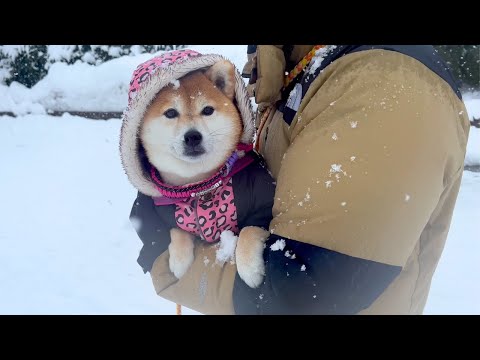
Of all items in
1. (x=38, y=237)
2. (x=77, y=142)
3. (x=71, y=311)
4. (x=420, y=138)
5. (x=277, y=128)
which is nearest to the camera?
(x=420, y=138)

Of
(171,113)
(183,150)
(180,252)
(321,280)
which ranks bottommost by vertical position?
(180,252)

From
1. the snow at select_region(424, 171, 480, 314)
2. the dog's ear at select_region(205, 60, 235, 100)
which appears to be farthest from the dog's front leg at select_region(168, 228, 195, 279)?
the snow at select_region(424, 171, 480, 314)

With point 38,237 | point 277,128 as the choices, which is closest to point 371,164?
point 277,128

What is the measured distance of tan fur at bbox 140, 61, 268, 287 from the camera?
4.87 ft

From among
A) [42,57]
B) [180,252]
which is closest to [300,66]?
[180,252]

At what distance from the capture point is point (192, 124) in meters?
1.50

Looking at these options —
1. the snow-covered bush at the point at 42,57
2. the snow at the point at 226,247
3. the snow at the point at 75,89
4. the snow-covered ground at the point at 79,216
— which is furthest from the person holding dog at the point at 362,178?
the snow-covered bush at the point at 42,57

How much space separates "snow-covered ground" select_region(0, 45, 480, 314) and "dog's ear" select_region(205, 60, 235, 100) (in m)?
1.60

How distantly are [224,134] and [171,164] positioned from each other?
0.21 meters

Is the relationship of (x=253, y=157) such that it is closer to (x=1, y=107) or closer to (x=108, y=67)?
(x=108, y=67)

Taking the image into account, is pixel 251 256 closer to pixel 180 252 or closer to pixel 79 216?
pixel 180 252

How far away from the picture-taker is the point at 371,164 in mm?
897

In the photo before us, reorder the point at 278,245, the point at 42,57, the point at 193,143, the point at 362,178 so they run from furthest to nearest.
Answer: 1. the point at 42,57
2. the point at 193,143
3. the point at 278,245
4. the point at 362,178

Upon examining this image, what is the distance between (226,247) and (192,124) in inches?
16.6
